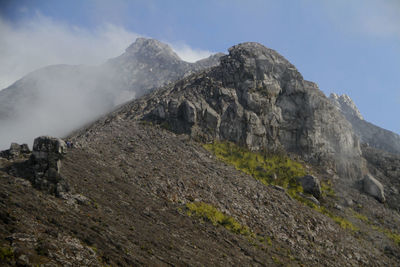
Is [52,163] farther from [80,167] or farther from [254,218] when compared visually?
[254,218]

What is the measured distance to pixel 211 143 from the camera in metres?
53.7

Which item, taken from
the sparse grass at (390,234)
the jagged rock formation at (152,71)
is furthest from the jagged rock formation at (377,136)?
the sparse grass at (390,234)

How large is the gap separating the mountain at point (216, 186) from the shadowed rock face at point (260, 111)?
29cm

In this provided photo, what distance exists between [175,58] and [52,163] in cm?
17886

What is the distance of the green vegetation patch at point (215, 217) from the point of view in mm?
30344

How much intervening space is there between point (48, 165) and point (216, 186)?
67.8 ft

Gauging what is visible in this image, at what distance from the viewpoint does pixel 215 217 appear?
102ft

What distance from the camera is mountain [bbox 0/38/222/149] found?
4628 inches

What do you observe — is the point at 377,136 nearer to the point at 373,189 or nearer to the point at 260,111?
the point at 373,189

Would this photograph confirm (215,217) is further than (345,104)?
No

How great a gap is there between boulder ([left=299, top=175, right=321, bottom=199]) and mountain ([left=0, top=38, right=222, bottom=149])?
275 ft

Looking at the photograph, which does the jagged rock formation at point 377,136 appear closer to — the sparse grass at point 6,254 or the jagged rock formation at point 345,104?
the jagged rock formation at point 345,104

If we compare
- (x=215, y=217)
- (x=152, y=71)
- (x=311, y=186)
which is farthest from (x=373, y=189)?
(x=152, y=71)

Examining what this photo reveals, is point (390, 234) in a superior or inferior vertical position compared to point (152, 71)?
inferior
